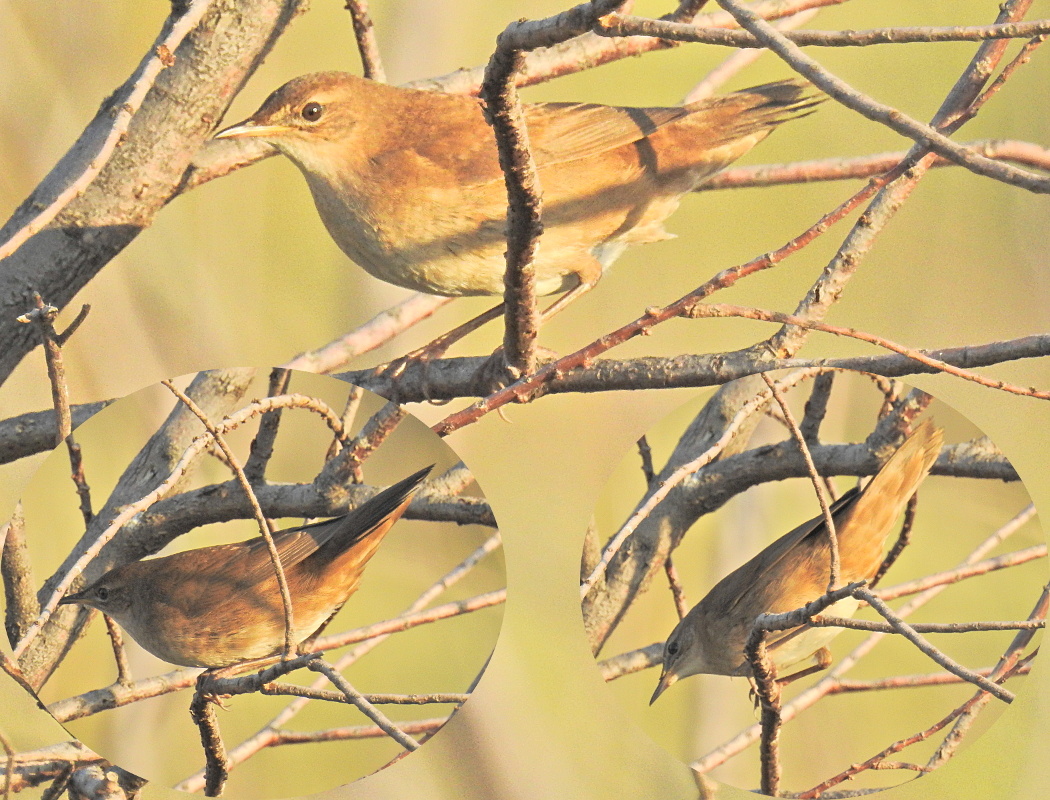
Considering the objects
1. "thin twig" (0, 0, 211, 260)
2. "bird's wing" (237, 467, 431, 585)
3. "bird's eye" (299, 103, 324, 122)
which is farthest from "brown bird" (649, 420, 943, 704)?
"thin twig" (0, 0, 211, 260)

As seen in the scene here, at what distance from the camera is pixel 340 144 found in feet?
4.15

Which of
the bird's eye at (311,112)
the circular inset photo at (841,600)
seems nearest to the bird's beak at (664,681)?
the circular inset photo at (841,600)

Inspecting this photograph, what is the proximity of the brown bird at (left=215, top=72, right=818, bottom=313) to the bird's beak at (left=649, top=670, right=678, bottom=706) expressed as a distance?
0.53 m

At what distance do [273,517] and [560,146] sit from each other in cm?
62

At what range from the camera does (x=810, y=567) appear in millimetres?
1233

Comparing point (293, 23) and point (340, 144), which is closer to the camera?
point (340, 144)

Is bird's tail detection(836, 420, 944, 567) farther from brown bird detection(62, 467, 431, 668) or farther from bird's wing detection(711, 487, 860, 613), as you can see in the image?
brown bird detection(62, 467, 431, 668)

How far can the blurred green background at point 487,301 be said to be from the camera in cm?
154

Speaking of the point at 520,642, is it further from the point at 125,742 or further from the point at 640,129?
the point at 640,129

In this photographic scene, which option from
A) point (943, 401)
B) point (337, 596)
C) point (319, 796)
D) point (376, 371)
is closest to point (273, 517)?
point (337, 596)

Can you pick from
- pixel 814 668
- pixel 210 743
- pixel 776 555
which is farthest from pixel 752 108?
pixel 210 743

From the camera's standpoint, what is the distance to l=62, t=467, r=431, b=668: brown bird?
1161 mm

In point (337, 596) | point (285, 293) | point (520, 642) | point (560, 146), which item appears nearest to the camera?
point (337, 596)

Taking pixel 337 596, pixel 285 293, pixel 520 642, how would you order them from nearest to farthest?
1. pixel 337 596
2. pixel 520 642
3. pixel 285 293
